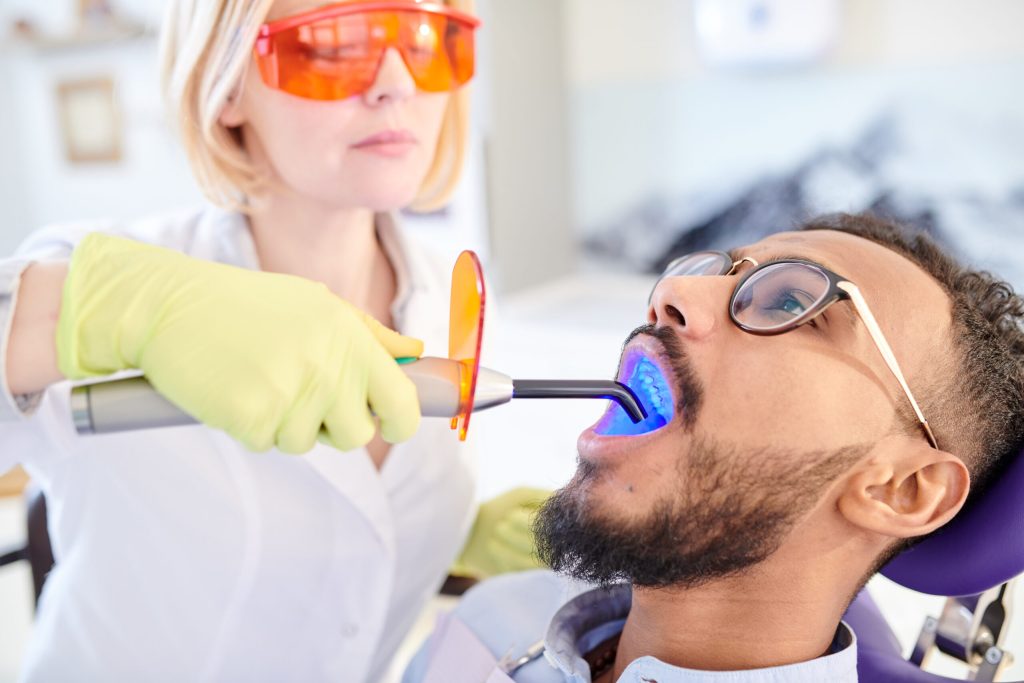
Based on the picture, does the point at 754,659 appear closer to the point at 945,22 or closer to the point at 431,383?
the point at 431,383

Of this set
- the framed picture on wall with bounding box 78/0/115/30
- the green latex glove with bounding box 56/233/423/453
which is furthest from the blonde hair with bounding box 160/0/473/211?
the framed picture on wall with bounding box 78/0/115/30

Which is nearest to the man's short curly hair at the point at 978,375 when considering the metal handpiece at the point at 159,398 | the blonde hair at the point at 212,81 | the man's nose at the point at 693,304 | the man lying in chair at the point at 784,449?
the man lying in chair at the point at 784,449

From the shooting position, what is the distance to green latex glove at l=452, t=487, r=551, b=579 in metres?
1.46

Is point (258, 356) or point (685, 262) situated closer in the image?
point (258, 356)

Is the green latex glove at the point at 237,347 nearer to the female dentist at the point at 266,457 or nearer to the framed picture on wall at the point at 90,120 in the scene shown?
the female dentist at the point at 266,457

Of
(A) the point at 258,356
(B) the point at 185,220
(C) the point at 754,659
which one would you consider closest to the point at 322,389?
(A) the point at 258,356

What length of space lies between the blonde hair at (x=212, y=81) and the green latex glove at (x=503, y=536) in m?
0.64

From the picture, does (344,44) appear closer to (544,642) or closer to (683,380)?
(683,380)

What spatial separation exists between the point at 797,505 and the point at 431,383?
41 cm

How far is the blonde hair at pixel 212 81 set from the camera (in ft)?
3.70

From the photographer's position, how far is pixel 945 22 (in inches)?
85.0

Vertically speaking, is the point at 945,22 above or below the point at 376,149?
above

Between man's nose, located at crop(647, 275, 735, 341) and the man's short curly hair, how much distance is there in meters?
0.22

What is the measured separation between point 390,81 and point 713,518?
2.24 ft
